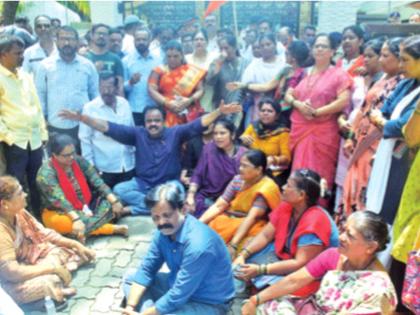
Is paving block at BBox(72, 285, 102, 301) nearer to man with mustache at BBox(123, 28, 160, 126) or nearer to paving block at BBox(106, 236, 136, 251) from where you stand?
paving block at BBox(106, 236, 136, 251)

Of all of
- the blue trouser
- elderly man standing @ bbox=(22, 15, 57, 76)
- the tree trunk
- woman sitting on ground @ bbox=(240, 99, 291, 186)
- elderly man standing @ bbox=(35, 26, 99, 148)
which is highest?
the tree trunk

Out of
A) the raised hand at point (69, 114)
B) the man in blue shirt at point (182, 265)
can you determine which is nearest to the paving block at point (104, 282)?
the man in blue shirt at point (182, 265)

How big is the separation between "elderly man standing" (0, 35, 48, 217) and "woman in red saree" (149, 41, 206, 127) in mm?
1436

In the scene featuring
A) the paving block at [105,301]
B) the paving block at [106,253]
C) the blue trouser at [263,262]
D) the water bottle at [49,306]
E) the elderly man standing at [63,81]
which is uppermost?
the elderly man standing at [63,81]

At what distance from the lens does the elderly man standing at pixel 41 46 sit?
17.5 feet

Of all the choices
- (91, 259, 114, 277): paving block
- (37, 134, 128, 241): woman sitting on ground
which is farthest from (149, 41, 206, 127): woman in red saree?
(91, 259, 114, 277): paving block

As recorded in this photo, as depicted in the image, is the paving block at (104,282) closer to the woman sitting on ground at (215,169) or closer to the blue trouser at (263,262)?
the blue trouser at (263,262)

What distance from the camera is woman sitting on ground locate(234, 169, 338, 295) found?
303 centimetres


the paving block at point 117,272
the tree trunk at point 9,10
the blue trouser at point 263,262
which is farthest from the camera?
the tree trunk at point 9,10

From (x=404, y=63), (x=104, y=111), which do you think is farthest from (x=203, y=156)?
(x=404, y=63)

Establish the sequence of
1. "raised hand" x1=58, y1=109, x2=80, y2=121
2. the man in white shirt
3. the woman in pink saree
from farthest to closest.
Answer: the man in white shirt < "raised hand" x1=58, y1=109, x2=80, y2=121 < the woman in pink saree

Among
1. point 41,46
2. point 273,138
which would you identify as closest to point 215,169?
point 273,138

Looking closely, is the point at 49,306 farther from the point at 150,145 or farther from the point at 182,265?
the point at 150,145

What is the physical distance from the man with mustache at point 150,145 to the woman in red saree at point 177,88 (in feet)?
1.32
